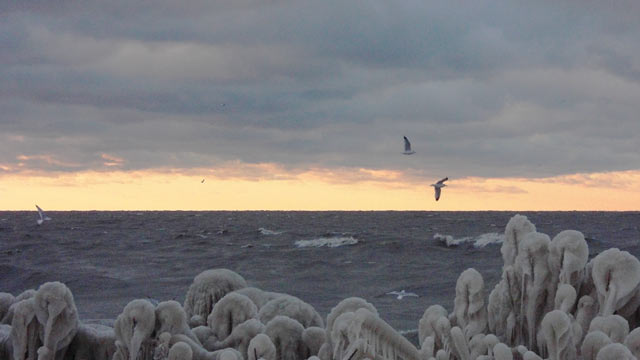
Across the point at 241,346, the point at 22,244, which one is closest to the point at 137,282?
the point at 22,244

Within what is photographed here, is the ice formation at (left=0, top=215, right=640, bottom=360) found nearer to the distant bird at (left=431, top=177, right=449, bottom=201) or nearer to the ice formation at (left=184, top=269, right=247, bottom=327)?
the ice formation at (left=184, top=269, right=247, bottom=327)

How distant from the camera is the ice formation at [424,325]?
11.5m

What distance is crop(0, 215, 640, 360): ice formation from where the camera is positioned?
1149cm

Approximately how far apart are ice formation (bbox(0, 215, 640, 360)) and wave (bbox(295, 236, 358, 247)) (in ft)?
186

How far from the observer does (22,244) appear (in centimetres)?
7250

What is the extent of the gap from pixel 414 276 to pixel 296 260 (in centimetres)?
1453

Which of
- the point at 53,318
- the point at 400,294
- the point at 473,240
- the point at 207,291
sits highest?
the point at 473,240

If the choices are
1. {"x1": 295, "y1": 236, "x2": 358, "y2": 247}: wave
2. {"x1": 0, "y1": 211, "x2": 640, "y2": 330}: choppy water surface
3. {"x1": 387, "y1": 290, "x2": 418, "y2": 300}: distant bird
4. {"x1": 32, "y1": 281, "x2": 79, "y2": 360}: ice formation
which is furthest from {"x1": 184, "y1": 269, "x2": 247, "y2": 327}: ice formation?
{"x1": 295, "y1": 236, "x2": 358, "y2": 247}: wave

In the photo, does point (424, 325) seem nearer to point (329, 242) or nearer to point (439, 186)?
point (439, 186)

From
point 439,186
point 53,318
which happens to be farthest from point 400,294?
point 53,318

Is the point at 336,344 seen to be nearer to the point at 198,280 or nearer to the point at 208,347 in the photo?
the point at 208,347

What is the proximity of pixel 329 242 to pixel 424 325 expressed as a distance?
59887mm

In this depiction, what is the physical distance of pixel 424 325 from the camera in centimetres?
1382

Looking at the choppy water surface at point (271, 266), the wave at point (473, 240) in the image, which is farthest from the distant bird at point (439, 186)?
the wave at point (473, 240)
